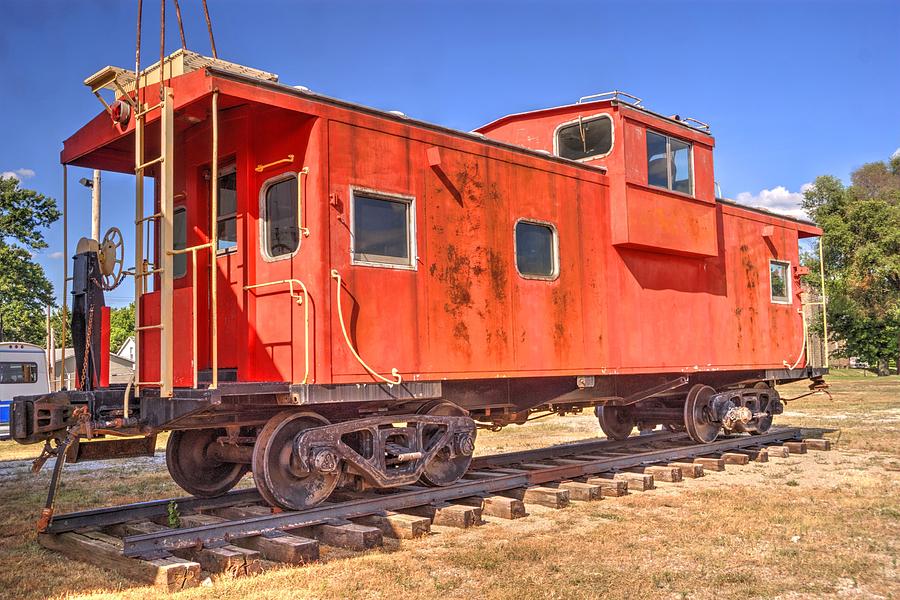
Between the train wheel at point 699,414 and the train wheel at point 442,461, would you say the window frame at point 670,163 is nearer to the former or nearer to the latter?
the train wheel at point 699,414

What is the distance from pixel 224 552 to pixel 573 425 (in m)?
13.4

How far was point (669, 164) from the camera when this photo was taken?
35.3ft

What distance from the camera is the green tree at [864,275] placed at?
3884 centimetres

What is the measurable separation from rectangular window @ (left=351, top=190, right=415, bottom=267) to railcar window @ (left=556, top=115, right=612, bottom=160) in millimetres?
3661

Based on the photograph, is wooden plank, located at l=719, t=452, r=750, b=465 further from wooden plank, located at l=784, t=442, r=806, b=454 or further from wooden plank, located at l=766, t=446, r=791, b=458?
wooden plank, located at l=784, t=442, r=806, b=454

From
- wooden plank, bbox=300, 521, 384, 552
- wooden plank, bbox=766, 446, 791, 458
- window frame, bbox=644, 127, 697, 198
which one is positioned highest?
window frame, bbox=644, 127, 697, 198

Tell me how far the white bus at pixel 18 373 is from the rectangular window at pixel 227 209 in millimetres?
19441

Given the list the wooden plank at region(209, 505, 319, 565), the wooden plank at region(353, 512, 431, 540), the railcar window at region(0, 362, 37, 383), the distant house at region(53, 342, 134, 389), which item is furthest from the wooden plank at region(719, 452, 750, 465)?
the railcar window at region(0, 362, 37, 383)

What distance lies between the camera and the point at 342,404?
24.2 feet

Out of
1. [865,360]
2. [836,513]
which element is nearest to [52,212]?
[836,513]

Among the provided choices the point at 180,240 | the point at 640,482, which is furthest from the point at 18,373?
the point at 640,482

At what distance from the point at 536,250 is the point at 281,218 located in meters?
3.11

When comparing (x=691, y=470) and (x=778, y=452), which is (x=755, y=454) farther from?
(x=691, y=470)

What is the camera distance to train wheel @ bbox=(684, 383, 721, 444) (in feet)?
38.5
